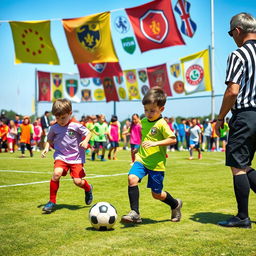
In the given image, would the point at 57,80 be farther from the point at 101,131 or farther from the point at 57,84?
the point at 101,131

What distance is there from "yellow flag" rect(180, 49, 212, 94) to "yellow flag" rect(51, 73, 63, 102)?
1287 centimetres

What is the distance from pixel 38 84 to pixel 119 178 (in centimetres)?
2488

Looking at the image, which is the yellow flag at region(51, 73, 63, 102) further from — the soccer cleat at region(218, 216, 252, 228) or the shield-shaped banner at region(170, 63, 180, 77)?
the soccer cleat at region(218, 216, 252, 228)

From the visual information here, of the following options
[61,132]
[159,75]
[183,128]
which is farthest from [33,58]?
[61,132]

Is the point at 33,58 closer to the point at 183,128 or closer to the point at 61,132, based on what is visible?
the point at 183,128

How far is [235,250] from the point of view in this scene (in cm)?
329

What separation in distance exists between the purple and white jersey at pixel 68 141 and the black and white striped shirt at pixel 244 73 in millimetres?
2497

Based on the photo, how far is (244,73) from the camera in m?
4.30

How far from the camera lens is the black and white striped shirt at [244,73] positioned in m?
4.27

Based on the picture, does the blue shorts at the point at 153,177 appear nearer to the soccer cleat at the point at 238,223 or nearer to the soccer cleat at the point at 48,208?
the soccer cleat at the point at 238,223

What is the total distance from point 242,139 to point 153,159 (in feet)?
3.55

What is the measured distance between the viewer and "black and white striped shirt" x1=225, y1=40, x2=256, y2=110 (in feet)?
14.0

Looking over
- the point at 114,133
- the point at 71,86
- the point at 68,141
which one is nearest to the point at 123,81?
the point at 71,86

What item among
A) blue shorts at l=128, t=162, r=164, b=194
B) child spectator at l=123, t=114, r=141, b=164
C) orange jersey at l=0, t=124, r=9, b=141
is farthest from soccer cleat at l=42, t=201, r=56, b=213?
orange jersey at l=0, t=124, r=9, b=141
